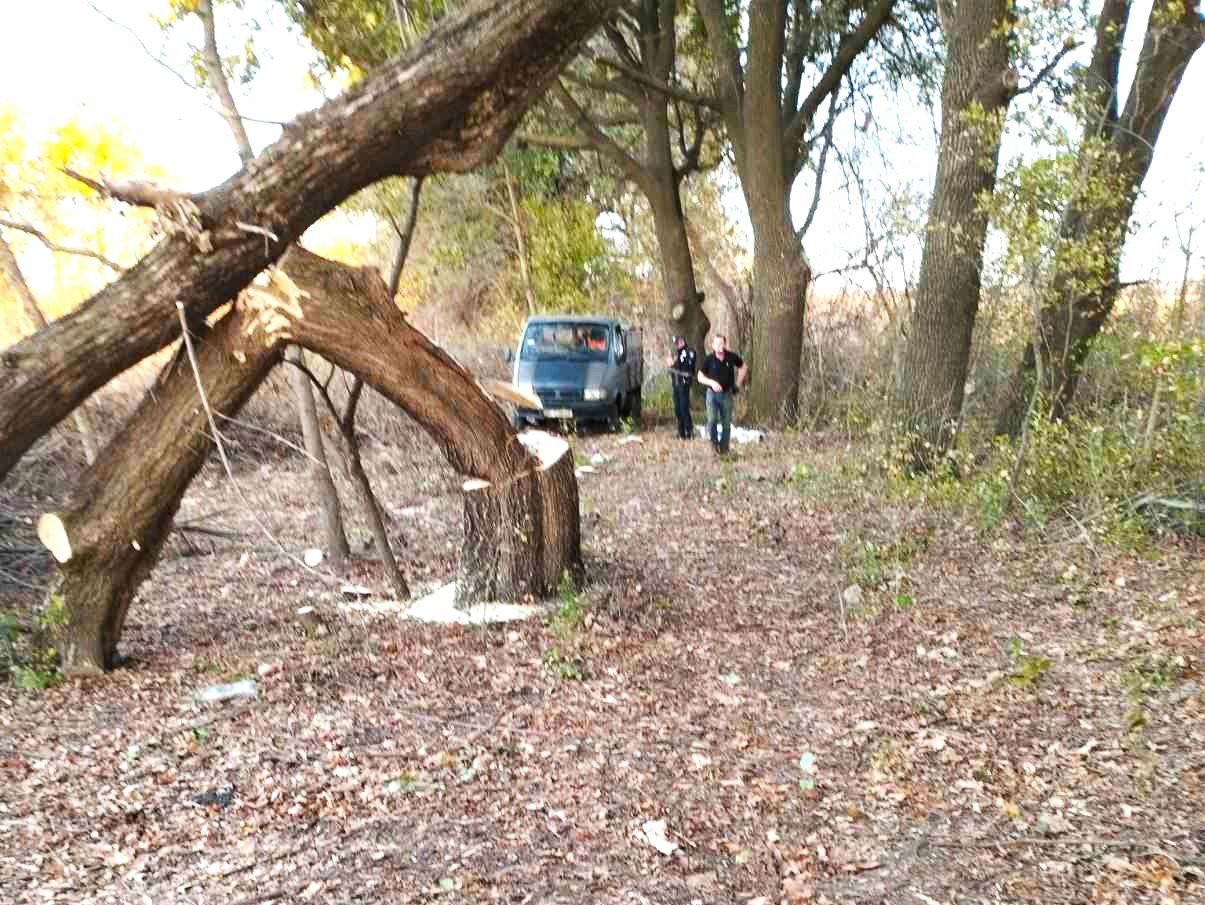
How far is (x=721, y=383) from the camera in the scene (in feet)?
39.2

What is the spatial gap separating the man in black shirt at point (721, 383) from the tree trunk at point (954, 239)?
8.13 ft

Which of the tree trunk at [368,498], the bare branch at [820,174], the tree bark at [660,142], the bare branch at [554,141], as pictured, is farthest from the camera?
the bare branch at [820,174]

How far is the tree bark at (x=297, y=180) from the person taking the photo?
206 inches

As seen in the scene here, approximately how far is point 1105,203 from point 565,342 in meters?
10.5

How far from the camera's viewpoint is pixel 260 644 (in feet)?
21.0

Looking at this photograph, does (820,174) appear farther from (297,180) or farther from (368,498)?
(297,180)

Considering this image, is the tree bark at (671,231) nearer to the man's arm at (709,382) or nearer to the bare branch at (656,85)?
the bare branch at (656,85)

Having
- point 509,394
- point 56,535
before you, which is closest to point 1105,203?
point 509,394

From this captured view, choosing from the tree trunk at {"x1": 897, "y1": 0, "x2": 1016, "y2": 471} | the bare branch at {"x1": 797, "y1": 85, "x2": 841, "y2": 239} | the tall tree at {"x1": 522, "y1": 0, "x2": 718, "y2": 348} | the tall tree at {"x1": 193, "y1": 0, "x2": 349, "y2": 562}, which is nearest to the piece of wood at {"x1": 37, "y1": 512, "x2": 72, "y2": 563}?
the tall tree at {"x1": 193, "y1": 0, "x2": 349, "y2": 562}

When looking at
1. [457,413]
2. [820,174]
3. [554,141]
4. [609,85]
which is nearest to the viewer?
[457,413]

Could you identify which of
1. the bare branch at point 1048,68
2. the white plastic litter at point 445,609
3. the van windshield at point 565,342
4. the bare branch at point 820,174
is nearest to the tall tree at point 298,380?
the white plastic litter at point 445,609

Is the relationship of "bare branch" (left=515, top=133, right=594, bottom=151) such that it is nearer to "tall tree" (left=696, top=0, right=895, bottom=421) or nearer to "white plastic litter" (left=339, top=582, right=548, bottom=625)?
"tall tree" (left=696, top=0, right=895, bottom=421)

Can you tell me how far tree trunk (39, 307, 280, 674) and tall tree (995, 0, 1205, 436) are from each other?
18.5 ft

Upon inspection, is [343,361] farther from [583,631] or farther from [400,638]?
[583,631]
